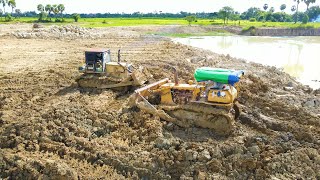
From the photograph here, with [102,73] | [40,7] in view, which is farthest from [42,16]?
[102,73]

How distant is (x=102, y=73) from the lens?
14.8m

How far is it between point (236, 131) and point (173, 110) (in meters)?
2.04

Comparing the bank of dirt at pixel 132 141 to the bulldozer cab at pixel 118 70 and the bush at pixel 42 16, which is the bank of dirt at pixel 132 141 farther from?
the bush at pixel 42 16

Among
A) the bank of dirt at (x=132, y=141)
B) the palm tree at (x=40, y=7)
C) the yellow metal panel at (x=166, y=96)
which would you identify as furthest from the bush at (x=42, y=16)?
the yellow metal panel at (x=166, y=96)

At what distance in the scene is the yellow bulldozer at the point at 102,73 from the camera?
14.5m

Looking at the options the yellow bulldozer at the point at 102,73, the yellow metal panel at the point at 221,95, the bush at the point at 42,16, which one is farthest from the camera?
the bush at the point at 42,16

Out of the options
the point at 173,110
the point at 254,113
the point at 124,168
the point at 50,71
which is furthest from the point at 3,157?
the point at 50,71

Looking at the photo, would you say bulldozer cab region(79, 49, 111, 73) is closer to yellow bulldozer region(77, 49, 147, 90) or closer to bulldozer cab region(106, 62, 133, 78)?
yellow bulldozer region(77, 49, 147, 90)

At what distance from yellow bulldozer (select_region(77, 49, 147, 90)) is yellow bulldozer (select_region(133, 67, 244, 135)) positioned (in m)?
2.72

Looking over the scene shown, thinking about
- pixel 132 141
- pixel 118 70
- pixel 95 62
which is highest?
pixel 95 62

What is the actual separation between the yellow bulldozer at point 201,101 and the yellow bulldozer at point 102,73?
2.72 m

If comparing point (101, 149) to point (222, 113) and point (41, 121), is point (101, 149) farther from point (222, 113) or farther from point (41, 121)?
point (222, 113)

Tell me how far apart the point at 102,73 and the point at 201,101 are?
5.38 meters

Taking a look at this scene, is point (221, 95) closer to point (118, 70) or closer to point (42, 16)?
point (118, 70)
